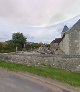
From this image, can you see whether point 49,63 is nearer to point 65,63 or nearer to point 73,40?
point 65,63

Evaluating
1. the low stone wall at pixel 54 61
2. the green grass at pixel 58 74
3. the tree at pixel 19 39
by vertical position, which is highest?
the tree at pixel 19 39

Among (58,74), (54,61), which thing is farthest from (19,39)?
(58,74)

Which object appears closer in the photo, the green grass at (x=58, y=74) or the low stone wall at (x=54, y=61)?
the green grass at (x=58, y=74)

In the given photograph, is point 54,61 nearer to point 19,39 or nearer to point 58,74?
point 58,74

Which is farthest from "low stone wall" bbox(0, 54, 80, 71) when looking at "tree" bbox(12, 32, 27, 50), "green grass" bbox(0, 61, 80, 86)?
"tree" bbox(12, 32, 27, 50)

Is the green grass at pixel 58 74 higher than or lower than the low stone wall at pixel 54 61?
lower

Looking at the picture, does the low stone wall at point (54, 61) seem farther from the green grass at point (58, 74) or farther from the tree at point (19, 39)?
the tree at point (19, 39)

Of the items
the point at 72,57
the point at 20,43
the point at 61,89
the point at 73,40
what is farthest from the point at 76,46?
the point at 61,89

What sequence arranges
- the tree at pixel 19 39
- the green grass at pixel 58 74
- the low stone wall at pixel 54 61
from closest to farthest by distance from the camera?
the green grass at pixel 58 74 → the low stone wall at pixel 54 61 → the tree at pixel 19 39

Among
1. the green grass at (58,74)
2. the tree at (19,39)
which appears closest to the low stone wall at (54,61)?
the green grass at (58,74)

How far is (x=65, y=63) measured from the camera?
33688mm

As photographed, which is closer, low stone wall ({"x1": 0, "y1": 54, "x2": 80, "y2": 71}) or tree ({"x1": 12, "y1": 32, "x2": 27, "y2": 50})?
low stone wall ({"x1": 0, "y1": 54, "x2": 80, "y2": 71})

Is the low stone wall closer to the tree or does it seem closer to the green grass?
the green grass

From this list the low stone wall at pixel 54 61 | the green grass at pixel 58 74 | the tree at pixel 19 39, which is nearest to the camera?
the green grass at pixel 58 74
